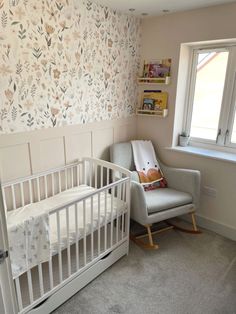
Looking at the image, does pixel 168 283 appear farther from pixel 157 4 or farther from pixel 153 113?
pixel 157 4

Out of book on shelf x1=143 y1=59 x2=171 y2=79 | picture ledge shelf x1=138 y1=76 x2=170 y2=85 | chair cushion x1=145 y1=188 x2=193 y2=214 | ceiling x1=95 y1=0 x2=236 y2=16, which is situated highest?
ceiling x1=95 y1=0 x2=236 y2=16

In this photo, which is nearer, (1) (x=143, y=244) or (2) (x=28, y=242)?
(2) (x=28, y=242)

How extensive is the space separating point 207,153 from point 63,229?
1.78m

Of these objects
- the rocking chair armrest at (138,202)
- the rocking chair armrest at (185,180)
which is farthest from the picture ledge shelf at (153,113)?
the rocking chair armrest at (138,202)

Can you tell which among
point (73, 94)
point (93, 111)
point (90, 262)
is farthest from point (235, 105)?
point (90, 262)

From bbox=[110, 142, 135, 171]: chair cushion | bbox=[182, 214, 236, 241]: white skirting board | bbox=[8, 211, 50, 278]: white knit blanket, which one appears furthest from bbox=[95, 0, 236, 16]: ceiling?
bbox=[182, 214, 236, 241]: white skirting board

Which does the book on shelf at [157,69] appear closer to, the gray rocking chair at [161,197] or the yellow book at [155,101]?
the yellow book at [155,101]

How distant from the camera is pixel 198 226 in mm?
2861

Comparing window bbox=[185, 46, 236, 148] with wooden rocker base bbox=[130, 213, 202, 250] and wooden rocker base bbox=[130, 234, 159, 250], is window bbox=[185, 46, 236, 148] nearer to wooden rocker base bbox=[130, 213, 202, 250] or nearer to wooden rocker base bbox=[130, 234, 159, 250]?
wooden rocker base bbox=[130, 213, 202, 250]

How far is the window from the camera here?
8.40 ft

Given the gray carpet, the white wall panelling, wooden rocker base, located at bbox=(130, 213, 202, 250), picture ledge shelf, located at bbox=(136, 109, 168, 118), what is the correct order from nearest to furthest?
the gray carpet → the white wall panelling → wooden rocker base, located at bbox=(130, 213, 202, 250) → picture ledge shelf, located at bbox=(136, 109, 168, 118)

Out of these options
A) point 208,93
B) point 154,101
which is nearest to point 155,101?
point 154,101

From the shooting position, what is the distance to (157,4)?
2.28 metres

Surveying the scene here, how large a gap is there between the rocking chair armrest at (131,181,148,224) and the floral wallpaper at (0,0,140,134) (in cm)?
88
